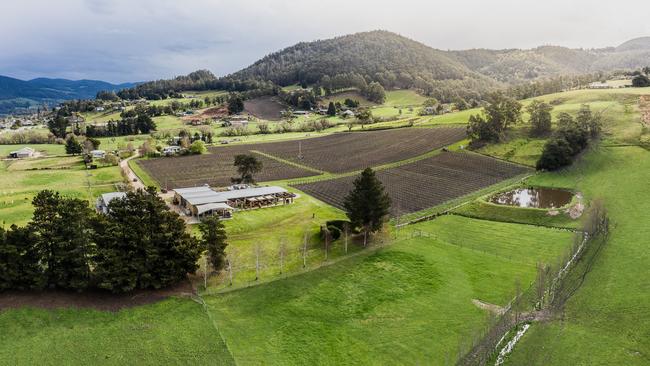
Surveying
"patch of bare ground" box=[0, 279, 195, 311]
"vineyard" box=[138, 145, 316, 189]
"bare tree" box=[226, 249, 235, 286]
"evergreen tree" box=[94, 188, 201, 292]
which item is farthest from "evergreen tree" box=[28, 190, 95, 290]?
"vineyard" box=[138, 145, 316, 189]

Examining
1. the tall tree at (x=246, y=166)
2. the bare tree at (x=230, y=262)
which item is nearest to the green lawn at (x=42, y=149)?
the tall tree at (x=246, y=166)

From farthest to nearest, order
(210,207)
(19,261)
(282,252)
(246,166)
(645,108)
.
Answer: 1. (645,108)
2. (246,166)
3. (210,207)
4. (282,252)
5. (19,261)

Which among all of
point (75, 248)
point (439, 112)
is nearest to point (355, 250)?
point (75, 248)

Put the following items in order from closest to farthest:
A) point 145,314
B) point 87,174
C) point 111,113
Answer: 1. point 145,314
2. point 87,174
3. point 111,113

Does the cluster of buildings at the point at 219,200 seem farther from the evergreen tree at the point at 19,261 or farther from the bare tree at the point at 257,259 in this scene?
the evergreen tree at the point at 19,261

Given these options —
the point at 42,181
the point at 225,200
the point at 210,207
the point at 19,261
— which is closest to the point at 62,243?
the point at 19,261

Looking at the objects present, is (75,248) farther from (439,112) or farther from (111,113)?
(111,113)

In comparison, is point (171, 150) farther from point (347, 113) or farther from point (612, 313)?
point (612, 313)
